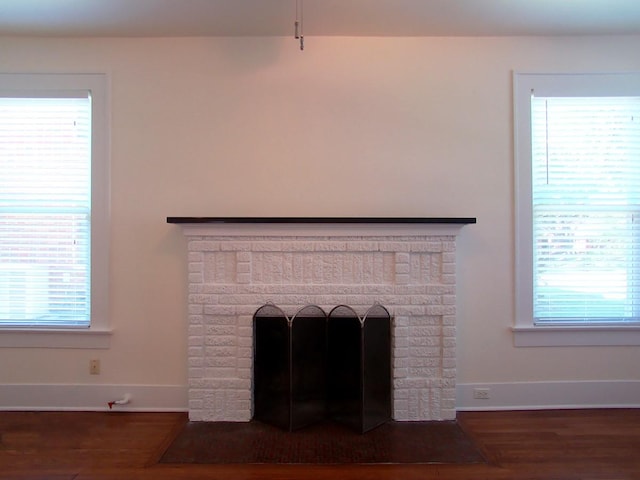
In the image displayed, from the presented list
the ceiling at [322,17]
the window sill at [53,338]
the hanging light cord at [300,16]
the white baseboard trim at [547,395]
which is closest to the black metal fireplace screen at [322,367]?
the white baseboard trim at [547,395]

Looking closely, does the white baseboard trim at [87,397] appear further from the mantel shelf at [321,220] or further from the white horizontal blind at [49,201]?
the mantel shelf at [321,220]

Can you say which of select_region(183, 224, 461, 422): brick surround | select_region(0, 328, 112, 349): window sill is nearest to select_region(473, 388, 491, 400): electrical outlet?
select_region(183, 224, 461, 422): brick surround

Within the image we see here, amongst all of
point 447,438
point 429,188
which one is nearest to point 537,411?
point 447,438

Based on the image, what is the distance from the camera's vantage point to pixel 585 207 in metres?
2.79

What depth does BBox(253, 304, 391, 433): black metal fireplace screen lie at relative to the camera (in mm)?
2473

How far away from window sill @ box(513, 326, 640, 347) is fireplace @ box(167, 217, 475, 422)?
0.59 meters

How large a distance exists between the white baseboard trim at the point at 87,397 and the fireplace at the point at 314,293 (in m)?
0.29

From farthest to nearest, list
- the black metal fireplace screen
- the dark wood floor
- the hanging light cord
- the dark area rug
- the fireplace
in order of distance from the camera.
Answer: the fireplace, the black metal fireplace screen, the hanging light cord, the dark area rug, the dark wood floor

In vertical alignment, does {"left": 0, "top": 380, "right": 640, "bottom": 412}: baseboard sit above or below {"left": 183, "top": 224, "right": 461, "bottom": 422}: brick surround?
below

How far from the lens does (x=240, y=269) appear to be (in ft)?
8.61

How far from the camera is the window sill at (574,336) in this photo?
9.12 ft

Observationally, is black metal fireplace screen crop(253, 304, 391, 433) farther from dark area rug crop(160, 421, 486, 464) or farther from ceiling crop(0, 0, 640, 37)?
ceiling crop(0, 0, 640, 37)

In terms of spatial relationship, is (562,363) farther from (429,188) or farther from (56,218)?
(56,218)

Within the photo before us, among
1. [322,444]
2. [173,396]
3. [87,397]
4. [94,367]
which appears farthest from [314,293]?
[87,397]
